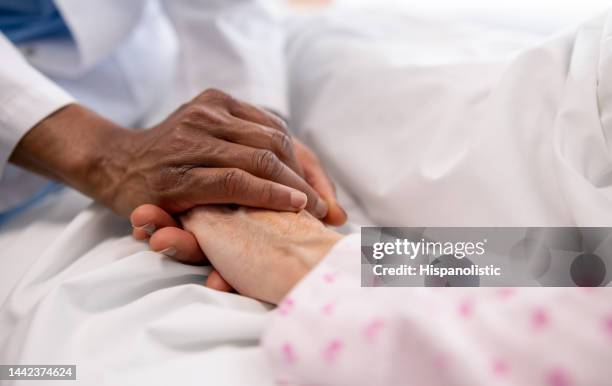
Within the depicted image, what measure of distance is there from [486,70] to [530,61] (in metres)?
0.09

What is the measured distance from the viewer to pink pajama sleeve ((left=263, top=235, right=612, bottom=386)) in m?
0.37

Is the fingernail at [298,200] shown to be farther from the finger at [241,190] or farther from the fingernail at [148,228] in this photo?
the fingernail at [148,228]

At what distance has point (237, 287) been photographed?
0.56 metres

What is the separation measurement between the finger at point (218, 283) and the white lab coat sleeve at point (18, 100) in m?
0.32

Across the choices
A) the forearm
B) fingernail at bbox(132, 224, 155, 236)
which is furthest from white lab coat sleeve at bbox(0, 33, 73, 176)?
fingernail at bbox(132, 224, 155, 236)

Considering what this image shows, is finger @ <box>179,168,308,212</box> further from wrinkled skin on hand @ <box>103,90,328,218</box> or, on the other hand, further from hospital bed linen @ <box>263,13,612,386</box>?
hospital bed linen @ <box>263,13,612,386</box>

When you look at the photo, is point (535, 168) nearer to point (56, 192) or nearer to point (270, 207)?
point (270, 207)

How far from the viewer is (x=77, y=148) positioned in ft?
2.27

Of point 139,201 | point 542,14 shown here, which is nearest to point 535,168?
point 139,201

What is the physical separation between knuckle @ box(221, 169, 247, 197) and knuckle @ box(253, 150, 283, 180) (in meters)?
0.02

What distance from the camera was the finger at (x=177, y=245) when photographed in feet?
1.92

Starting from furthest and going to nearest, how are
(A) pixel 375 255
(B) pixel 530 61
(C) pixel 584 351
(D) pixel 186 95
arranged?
(D) pixel 186 95
(B) pixel 530 61
(A) pixel 375 255
(C) pixel 584 351

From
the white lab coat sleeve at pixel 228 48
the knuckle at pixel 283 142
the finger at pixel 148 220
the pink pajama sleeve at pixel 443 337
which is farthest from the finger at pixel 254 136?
the white lab coat sleeve at pixel 228 48

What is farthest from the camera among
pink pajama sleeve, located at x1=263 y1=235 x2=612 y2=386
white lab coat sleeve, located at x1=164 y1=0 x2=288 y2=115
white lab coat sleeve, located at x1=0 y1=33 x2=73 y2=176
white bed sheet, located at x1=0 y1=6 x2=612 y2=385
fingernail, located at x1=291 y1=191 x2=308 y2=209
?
white lab coat sleeve, located at x1=164 y1=0 x2=288 y2=115
